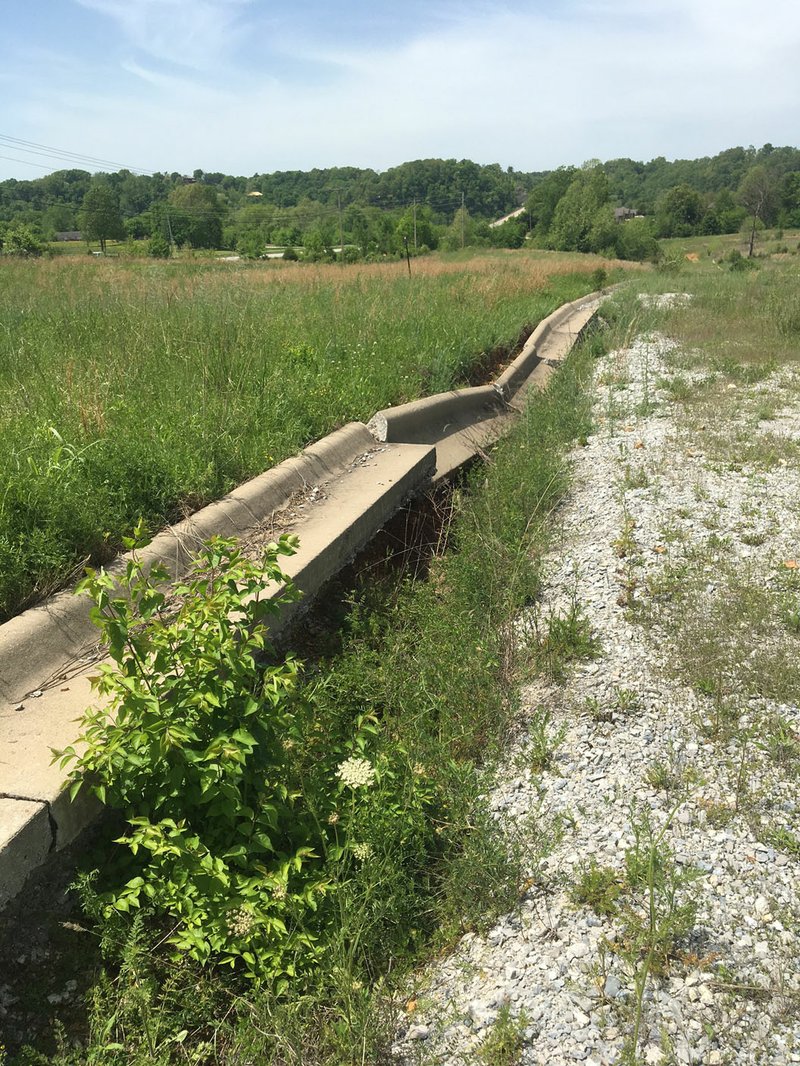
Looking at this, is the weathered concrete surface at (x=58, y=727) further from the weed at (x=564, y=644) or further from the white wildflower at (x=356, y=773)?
the weed at (x=564, y=644)

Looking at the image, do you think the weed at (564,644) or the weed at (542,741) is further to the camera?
the weed at (564,644)

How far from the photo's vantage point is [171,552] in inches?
175

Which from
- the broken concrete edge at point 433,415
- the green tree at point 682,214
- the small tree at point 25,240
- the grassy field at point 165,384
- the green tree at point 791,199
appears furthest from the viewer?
the green tree at point 682,214

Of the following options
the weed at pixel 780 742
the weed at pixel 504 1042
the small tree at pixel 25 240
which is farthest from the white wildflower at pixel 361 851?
the small tree at pixel 25 240

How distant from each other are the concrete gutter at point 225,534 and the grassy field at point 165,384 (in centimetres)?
23

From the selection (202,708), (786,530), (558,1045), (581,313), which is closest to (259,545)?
(202,708)

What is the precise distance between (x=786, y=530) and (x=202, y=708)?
466 centimetres

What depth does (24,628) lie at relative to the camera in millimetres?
3482

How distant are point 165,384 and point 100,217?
51065 mm

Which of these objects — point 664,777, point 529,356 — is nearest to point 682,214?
point 529,356

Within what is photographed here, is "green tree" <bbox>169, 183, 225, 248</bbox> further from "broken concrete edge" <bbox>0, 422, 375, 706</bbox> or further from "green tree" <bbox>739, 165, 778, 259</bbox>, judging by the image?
"green tree" <bbox>739, 165, 778, 259</bbox>

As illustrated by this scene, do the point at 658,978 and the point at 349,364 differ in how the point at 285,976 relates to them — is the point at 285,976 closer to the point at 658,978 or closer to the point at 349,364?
the point at 658,978

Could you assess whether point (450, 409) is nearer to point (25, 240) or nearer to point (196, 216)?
point (25, 240)

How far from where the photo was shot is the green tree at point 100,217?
49.6m
